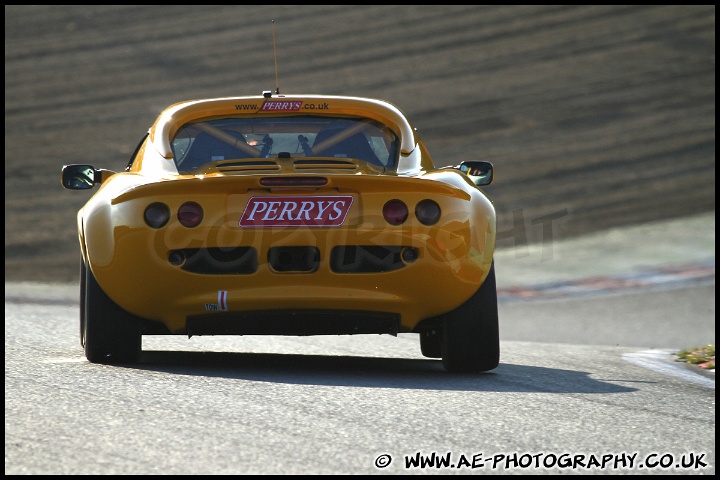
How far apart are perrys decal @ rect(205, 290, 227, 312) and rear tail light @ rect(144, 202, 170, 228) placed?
0.39m

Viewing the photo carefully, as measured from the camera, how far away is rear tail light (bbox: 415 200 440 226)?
5559 mm

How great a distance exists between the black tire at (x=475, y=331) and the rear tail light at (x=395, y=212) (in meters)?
0.54

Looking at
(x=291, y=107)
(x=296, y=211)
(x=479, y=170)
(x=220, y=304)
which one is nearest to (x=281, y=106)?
(x=291, y=107)

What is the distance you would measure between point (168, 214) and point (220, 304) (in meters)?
0.45

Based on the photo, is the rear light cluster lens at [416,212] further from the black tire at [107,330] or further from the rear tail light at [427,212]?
the black tire at [107,330]

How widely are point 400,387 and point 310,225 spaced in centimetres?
78

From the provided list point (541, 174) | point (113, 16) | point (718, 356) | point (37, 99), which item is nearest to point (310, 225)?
point (718, 356)

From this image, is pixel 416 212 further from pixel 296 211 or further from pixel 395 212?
pixel 296 211

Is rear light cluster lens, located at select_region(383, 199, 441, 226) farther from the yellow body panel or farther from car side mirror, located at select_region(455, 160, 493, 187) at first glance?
car side mirror, located at select_region(455, 160, 493, 187)

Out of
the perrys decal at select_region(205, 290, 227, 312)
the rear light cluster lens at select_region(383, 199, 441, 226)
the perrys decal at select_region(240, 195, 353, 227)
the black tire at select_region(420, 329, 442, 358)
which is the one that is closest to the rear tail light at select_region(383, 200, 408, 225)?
the rear light cluster lens at select_region(383, 199, 441, 226)

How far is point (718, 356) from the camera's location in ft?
23.2

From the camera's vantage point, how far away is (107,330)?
19.1 ft

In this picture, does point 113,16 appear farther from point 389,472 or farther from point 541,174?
point 389,472

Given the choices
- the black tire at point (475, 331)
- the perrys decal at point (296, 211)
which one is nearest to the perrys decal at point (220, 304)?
the perrys decal at point (296, 211)
